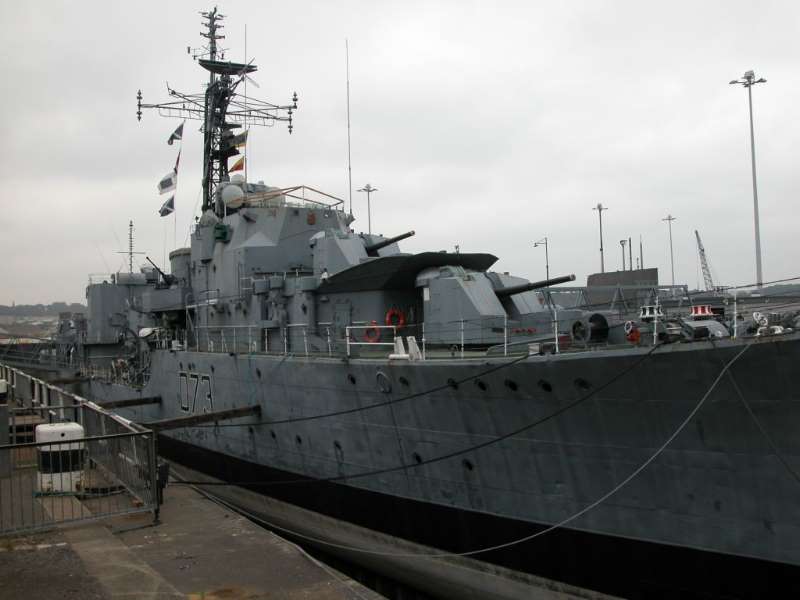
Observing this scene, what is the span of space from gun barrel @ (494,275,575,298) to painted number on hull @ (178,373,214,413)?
844 centimetres

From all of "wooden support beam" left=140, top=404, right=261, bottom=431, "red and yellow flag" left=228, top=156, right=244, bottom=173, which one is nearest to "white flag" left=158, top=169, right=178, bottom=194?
"red and yellow flag" left=228, top=156, right=244, bottom=173

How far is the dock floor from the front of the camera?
696 cm

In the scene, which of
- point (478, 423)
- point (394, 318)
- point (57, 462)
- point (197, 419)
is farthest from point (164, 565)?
point (394, 318)

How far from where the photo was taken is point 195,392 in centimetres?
1859

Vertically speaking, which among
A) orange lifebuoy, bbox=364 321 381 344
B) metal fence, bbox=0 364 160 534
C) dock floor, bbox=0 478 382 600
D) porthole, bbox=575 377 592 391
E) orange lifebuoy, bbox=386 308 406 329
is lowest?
dock floor, bbox=0 478 382 600

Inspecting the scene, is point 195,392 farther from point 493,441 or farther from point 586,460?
point 586,460

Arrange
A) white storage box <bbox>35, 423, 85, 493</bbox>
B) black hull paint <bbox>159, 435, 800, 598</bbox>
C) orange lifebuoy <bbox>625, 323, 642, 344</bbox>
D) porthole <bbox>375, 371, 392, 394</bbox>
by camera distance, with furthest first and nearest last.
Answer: porthole <bbox>375, 371, 392, 394</bbox> < white storage box <bbox>35, 423, 85, 493</bbox> < orange lifebuoy <bbox>625, 323, 642, 344</bbox> < black hull paint <bbox>159, 435, 800, 598</bbox>

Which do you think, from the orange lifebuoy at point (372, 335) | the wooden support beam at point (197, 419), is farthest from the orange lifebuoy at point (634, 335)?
the wooden support beam at point (197, 419)

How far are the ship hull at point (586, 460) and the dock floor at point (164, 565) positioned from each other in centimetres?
320

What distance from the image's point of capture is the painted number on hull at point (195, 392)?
17859 millimetres

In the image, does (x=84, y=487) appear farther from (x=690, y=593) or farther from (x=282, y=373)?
(x=690, y=593)

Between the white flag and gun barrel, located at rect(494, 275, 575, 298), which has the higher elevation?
the white flag

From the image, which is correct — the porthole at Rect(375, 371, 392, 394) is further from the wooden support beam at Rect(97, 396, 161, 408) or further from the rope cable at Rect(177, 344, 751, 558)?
the wooden support beam at Rect(97, 396, 161, 408)

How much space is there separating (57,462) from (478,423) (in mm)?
6387
